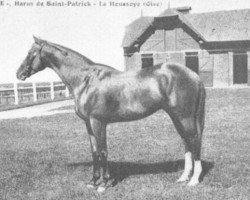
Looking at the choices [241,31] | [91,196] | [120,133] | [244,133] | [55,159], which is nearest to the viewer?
[91,196]

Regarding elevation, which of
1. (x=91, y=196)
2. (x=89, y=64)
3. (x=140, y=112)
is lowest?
(x=91, y=196)

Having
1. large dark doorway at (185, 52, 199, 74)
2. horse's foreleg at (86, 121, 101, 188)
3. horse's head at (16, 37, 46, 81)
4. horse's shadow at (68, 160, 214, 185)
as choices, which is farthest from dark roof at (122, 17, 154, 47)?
horse's foreleg at (86, 121, 101, 188)

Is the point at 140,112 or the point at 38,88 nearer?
the point at 140,112

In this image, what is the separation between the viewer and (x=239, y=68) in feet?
119

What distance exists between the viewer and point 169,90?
6.44 m

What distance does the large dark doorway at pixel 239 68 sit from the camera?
35750 mm

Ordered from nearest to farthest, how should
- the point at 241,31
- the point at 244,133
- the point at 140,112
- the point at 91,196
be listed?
1. the point at 91,196
2. the point at 140,112
3. the point at 244,133
4. the point at 241,31

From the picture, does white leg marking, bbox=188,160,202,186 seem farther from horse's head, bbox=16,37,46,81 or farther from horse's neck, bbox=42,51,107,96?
horse's head, bbox=16,37,46,81

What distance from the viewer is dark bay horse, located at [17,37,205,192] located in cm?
641

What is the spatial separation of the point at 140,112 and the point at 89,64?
117 cm

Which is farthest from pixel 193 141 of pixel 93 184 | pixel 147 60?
pixel 147 60

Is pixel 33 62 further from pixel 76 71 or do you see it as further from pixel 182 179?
pixel 182 179

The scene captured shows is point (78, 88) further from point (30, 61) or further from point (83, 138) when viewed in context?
point (83, 138)

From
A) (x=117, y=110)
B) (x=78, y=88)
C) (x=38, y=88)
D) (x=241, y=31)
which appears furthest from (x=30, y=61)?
(x=241, y=31)
